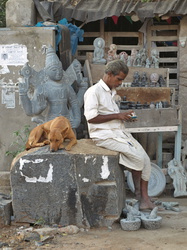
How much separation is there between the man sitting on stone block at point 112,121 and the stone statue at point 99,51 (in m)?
3.67

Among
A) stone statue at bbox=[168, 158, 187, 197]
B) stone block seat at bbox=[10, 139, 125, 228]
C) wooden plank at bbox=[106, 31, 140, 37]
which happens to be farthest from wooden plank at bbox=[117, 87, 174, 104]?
stone block seat at bbox=[10, 139, 125, 228]

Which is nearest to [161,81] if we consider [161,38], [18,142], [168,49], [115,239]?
[168,49]

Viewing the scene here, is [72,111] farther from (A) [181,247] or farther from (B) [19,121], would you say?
(A) [181,247]

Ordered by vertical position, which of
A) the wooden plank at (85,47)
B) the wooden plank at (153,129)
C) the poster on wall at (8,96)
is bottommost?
the wooden plank at (153,129)

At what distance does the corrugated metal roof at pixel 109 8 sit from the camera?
9.20 m

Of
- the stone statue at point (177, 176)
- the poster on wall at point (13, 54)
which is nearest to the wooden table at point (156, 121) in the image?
the stone statue at point (177, 176)

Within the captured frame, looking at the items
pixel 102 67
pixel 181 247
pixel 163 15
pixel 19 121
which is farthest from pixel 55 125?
pixel 163 15

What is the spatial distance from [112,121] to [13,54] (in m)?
3.54

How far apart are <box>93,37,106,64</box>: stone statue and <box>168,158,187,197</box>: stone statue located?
2426mm

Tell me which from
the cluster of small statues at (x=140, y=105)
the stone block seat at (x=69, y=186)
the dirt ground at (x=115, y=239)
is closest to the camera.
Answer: the dirt ground at (x=115, y=239)

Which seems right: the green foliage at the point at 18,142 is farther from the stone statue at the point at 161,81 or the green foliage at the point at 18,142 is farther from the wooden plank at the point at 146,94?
the stone statue at the point at 161,81

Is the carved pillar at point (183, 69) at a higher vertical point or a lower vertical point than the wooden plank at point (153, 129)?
higher

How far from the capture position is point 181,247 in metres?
4.77

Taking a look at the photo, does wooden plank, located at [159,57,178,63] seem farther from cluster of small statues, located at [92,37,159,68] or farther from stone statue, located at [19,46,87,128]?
stone statue, located at [19,46,87,128]
